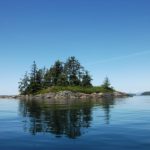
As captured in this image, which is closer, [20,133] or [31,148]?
[31,148]

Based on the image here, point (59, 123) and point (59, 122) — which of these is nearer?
point (59, 123)

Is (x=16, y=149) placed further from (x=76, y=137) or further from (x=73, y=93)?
(x=73, y=93)

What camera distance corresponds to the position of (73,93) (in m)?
195

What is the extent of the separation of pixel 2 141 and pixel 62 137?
5.45m

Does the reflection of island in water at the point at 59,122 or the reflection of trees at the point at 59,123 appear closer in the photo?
the reflection of trees at the point at 59,123

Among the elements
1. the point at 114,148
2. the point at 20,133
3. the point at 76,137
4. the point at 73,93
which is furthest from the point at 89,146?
the point at 73,93

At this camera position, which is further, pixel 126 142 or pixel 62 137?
pixel 62 137

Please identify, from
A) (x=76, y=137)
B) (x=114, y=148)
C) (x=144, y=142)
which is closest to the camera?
(x=114, y=148)

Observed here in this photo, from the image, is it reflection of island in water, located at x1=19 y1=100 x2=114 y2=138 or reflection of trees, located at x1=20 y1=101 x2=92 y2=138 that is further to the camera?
reflection of island in water, located at x1=19 y1=100 x2=114 y2=138

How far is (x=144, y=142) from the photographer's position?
2703 centimetres

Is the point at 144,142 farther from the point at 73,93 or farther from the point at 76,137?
the point at 73,93

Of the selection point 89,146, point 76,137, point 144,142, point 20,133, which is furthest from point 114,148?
point 20,133

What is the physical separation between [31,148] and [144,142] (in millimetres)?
9489

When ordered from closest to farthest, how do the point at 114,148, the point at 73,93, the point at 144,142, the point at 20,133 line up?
the point at 114,148 → the point at 144,142 → the point at 20,133 → the point at 73,93
